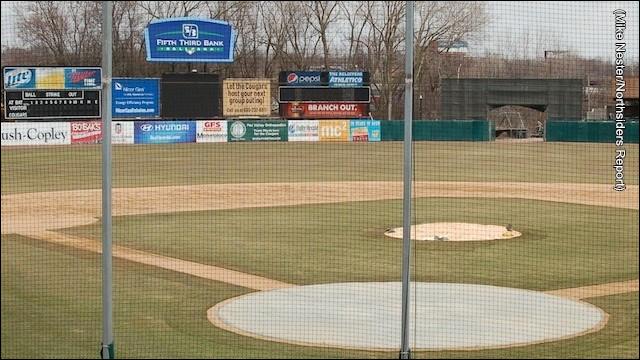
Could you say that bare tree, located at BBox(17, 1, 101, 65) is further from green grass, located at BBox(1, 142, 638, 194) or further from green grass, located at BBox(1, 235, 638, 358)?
green grass, located at BBox(1, 142, 638, 194)

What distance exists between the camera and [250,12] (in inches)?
611

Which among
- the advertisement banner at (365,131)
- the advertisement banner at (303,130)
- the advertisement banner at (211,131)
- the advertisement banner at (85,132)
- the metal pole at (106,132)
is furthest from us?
the advertisement banner at (365,131)

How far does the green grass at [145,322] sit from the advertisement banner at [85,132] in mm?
10516

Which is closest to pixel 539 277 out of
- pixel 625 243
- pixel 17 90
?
pixel 625 243

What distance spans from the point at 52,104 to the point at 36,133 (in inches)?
504

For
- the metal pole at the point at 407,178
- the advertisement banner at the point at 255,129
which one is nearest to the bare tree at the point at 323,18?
the metal pole at the point at 407,178

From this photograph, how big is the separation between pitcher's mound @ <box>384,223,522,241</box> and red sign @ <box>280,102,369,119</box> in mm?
7604

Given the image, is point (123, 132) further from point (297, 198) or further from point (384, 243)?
point (384, 243)

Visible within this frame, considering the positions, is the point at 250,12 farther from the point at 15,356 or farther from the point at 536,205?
the point at 15,356

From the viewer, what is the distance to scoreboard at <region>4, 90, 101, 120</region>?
6949 millimetres

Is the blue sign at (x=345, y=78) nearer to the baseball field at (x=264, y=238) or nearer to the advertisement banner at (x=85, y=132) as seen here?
the baseball field at (x=264, y=238)

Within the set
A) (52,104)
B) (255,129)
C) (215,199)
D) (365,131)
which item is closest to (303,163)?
(255,129)

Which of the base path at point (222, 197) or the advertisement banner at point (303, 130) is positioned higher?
the advertisement banner at point (303, 130)

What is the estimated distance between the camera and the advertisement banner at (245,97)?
63.5ft
